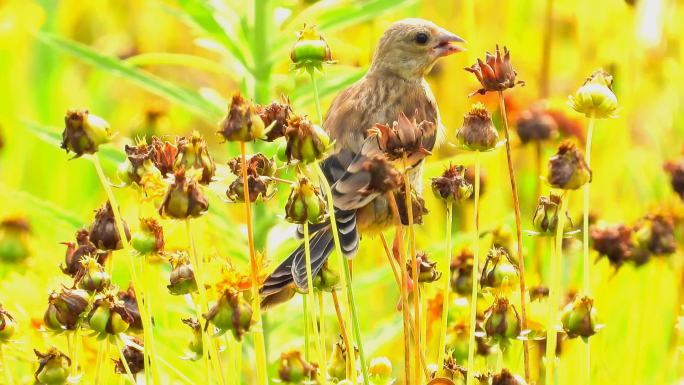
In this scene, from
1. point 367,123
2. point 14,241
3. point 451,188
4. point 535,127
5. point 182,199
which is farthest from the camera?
point 535,127

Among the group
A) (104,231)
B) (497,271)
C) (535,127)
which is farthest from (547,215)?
(535,127)

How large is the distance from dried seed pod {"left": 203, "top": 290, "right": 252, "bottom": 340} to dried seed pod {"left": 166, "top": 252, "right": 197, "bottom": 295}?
0.46 ft

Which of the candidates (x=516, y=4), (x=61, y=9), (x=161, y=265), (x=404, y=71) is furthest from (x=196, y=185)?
(x=61, y=9)

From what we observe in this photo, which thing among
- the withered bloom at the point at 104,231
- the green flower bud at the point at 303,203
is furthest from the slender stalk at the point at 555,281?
the withered bloom at the point at 104,231

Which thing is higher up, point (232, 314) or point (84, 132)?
point (84, 132)

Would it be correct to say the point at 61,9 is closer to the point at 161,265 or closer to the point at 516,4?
the point at 516,4

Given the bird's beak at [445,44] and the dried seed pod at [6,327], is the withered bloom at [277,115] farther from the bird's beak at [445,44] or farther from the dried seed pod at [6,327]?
the bird's beak at [445,44]

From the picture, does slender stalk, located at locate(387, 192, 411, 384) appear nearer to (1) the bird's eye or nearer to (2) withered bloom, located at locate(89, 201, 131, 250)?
(2) withered bloom, located at locate(89, 201, 131, 250)

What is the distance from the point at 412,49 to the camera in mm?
2586

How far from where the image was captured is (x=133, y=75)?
2.60m

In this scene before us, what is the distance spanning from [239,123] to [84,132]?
18 cm

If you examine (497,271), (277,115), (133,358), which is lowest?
(133,358)

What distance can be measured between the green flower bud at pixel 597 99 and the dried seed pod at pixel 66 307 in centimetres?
66

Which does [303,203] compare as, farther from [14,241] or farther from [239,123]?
[14,241]
